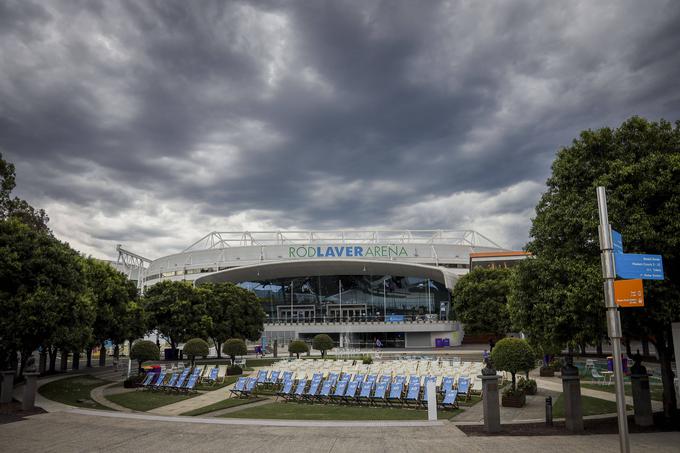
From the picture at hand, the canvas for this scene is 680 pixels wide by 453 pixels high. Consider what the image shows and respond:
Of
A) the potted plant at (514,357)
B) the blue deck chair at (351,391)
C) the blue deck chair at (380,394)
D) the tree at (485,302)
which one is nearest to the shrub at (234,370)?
the blue deck chair at (351,391)

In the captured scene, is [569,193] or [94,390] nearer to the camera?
[569,193]

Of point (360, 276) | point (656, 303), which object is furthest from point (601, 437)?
point (360, 276)

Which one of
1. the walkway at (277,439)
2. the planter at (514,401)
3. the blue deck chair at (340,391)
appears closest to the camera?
the walkway at (277,439)

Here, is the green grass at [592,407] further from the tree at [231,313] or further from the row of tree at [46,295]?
the tree at [231,313]

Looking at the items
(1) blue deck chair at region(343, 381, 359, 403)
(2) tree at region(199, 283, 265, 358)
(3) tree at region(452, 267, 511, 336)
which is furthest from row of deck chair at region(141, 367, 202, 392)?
(3) tree at region(452, 267, 511, 336)

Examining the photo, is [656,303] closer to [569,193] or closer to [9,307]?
[569,193]

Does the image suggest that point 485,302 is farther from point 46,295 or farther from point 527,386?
point 46,295

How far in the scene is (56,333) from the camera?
18.6m

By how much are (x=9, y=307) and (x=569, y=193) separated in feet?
64.1

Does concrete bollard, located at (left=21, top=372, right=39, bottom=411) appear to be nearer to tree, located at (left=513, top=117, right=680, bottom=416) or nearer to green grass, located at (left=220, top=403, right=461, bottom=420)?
green grass, located at (left=220, top=403, right=461, bottom=420)

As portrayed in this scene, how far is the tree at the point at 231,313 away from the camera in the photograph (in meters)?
41.2

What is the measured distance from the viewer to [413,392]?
15945mm

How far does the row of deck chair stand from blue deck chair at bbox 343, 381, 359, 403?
7323 mm

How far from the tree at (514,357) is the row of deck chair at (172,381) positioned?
41.5 ft
